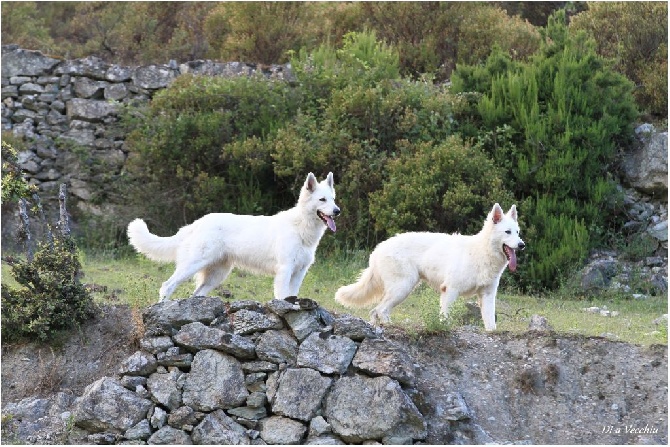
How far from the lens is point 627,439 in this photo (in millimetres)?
10141

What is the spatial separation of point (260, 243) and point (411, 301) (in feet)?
14.2

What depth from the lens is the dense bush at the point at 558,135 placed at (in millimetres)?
18156

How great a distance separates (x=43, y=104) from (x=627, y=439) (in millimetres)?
14448

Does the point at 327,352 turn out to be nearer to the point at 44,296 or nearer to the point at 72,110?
the point at 44,296

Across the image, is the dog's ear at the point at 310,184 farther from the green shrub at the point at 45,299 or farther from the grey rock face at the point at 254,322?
the green shrub at the point at 45,299

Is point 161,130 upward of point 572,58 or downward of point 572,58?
downward

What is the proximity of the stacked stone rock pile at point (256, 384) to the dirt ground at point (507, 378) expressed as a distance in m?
0.39

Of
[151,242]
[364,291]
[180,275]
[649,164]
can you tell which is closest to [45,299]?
[151,242]

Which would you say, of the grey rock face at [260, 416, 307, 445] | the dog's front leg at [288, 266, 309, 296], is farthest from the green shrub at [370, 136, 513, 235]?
the grey rock face at [260, 416, 307, 445]

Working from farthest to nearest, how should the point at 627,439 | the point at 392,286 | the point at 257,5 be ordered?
1. the point at 257,5
2. the point at 392,286
3. the point at 627,439

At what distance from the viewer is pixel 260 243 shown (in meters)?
11.4

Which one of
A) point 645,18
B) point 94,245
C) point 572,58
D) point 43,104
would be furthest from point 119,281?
point 645,18

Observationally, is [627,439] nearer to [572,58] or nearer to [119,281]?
[119,281]

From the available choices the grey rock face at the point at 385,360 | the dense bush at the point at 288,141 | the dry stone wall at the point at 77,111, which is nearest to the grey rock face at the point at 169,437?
the grey rock face at the point at 385,360
